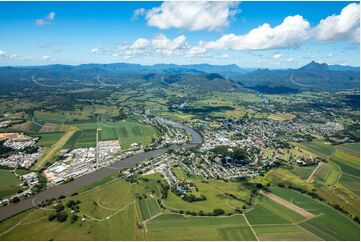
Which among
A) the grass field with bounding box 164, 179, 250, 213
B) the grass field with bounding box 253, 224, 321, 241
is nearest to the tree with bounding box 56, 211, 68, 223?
the grass field with bounding box 164, 179, 250, 213

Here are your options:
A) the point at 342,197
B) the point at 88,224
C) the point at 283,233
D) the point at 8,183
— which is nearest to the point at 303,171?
the point at 342,197

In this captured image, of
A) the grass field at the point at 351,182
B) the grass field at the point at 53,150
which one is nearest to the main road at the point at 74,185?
the grass field at the point at 53,150

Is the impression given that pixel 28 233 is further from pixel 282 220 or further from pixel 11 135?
pixel 11 135

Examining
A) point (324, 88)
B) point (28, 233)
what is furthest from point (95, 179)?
point (324, 88)

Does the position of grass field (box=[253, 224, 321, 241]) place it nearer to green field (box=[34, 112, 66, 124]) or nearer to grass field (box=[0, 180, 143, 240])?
grass field (box=[0, 180, 143, 240])

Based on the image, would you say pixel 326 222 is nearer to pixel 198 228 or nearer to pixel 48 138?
pixel 198 228

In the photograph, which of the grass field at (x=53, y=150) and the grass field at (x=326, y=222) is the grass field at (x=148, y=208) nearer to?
the grass field at (x=326, y=222)
